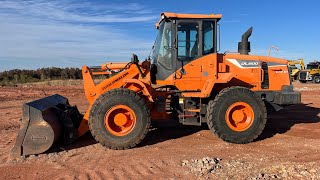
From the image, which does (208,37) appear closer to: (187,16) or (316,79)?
(187,16)

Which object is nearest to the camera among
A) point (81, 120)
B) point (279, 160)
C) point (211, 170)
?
point (211, 170)

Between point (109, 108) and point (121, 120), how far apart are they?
37 cm

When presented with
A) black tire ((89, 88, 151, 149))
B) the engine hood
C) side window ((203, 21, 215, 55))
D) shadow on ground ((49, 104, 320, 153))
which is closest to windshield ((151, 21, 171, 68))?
side window ((203, 21, 215, 55))

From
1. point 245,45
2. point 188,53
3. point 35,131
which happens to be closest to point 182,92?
point 188,53

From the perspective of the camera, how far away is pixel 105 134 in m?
6.91

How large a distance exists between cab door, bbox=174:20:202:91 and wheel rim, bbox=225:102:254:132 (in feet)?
3.44

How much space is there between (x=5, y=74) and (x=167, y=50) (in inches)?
1488

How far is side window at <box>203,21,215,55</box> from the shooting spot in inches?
306

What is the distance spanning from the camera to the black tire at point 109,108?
6914 mm

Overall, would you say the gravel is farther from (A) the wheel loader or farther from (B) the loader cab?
(B) the loader cab

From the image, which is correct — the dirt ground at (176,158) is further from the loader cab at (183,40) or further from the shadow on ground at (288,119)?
the loader cab at (183,40)

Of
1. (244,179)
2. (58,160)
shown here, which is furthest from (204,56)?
(58,160)

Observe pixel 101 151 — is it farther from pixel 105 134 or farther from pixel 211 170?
pixel 211 170

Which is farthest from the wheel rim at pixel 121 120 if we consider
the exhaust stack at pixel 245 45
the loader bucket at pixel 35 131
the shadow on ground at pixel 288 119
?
the exhaust stack at pixel 245 45
